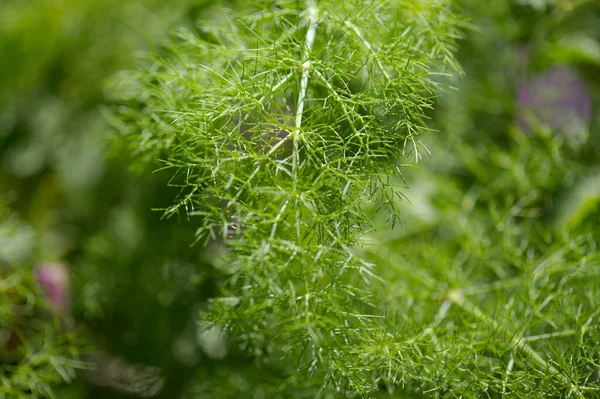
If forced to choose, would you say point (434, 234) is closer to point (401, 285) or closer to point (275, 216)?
point (401, 285)

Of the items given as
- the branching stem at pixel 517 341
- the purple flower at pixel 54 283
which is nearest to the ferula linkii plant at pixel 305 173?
the branching stem at pixel 517 341

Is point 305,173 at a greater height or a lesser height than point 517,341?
greater

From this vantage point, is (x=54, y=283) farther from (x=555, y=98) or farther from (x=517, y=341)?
(x=555, y=98)

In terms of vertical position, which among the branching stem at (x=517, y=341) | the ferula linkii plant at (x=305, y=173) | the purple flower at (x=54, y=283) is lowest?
the purple flower at (x=54, y=283)

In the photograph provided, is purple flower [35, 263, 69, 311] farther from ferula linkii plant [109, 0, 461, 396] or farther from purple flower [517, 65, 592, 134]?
purple flower [517, 65, 592, 134]

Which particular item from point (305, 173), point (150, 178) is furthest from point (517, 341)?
point (150, 178)

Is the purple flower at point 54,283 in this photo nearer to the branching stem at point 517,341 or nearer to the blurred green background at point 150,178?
the blurred green background at point 150,178
